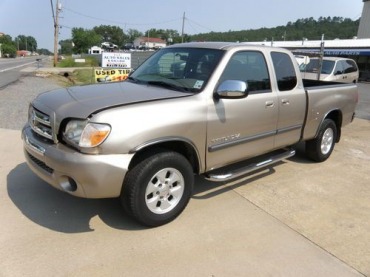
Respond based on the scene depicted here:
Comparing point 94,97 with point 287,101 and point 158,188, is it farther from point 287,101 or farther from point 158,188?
point 287,101

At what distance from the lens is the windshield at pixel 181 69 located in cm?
386

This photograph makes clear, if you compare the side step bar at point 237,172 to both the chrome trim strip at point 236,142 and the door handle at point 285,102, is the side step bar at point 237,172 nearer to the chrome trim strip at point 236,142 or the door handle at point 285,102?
the chrome trim strip at point 236,142

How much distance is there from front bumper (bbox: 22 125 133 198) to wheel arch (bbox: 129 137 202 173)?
7.0 inches

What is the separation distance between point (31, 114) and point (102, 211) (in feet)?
4.22

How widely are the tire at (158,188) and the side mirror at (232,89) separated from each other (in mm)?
783

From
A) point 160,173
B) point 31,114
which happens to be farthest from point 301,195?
point 31,114

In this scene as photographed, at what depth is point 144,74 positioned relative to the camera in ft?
14.7

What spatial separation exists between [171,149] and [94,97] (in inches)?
36.2

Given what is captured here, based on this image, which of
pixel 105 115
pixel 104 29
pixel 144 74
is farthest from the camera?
pixel 104 29

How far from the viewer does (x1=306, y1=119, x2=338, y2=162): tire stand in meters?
5.67

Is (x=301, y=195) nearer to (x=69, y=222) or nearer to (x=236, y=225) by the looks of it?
(x=236, y=225)

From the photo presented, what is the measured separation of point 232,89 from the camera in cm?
359

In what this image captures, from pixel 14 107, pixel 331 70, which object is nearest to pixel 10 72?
pixel 14 107

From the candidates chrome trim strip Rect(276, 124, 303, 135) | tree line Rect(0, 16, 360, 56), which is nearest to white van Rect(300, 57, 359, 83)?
chrome trim strip Rect(276, 124, 303, 135)
